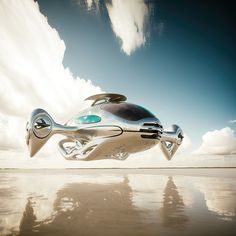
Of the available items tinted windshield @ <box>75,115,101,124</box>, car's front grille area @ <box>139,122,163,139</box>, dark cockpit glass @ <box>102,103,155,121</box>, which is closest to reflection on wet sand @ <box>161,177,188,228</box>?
car's front grille area @ <box>139,122,163,139</box>

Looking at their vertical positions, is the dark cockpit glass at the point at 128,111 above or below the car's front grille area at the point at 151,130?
above

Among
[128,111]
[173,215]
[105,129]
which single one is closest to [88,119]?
[105,129]

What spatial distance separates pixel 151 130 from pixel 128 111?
32.4 inches

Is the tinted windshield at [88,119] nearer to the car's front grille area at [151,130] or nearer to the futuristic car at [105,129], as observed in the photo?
the futuristic car at [105,129]

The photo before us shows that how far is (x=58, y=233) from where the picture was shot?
340cm

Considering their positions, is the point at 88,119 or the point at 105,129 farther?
the point at 88,119

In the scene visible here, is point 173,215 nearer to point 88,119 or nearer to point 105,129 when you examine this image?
point 105,129

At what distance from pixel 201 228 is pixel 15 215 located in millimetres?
3474

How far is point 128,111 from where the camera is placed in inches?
262

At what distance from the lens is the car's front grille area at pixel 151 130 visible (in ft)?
21.1

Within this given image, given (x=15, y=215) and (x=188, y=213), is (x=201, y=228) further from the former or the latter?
(x=15, y=215)

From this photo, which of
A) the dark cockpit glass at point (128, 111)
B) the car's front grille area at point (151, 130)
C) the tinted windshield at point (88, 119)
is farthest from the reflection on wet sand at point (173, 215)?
the tinted windshield at point (88, 119)

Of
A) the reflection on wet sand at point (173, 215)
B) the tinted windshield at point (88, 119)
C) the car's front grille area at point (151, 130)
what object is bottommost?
the reflection on wet sand at point (173, 215)

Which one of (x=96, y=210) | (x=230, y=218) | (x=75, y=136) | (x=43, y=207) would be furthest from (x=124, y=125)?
(x=230, y=218)
